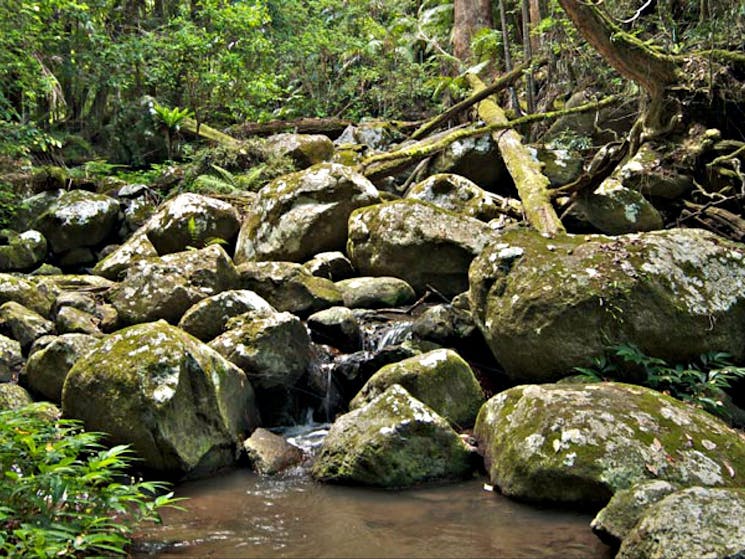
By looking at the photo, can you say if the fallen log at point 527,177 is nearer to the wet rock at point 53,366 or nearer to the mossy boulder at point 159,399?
the mossy boulder at point 159,399

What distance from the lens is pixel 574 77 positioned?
12.3m

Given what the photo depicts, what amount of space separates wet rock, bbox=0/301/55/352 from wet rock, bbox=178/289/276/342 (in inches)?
71.9

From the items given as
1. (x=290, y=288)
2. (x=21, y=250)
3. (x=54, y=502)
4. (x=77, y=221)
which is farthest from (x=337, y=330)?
(x=21, y=250)

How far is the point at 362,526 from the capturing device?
13.3ft

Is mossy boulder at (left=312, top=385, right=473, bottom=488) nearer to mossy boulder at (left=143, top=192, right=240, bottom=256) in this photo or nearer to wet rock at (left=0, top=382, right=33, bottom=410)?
wet rock at (left=0, top=382, right=33, bottom=410)

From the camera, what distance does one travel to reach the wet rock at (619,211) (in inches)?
352

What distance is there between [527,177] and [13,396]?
7689 millimetres

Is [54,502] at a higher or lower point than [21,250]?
lower

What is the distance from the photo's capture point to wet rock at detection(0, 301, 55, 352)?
24.9 feet

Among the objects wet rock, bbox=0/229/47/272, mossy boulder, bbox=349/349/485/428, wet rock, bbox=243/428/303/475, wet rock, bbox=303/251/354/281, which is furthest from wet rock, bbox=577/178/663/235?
wet rock, bbox=0/229/47/272

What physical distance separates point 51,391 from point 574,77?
10.8 meters

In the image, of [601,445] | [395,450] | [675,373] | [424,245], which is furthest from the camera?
[424,245]

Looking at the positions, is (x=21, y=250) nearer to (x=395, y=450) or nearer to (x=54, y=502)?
(x=395, y=450)

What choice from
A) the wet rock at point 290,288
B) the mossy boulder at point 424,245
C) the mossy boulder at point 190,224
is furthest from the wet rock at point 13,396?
the mossy boulder at point 424,245
